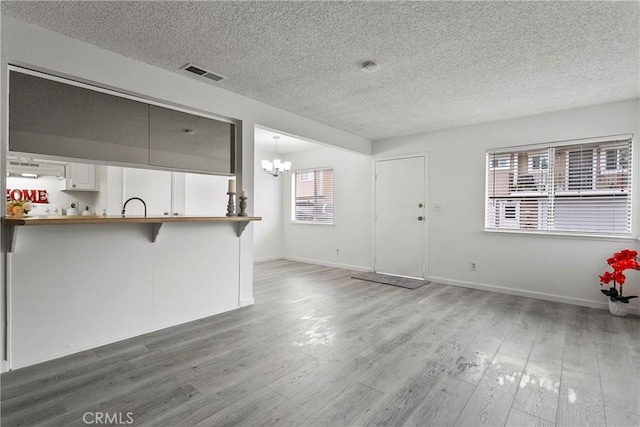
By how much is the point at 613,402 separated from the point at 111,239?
12.3 feet

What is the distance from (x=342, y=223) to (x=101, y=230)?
14.5ft

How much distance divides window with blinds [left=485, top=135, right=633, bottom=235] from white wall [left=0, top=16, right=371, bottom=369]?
3.40 meters

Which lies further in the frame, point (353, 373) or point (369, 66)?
point (369, 66)

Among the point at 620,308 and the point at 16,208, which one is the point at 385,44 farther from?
the point at 620,308

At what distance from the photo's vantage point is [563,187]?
4.11m

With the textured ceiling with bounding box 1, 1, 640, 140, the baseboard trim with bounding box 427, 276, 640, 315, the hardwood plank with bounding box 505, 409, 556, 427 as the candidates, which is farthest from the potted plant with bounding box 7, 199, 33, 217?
the baseboard trim with bounding box 427, 276, 640, 315

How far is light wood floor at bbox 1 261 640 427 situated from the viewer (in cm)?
178

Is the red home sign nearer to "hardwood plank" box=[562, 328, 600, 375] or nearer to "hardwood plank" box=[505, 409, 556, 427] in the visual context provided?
"hardwood plank" box=[505, 409, 556, 427]

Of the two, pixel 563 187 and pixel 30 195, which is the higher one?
pixel 563 187

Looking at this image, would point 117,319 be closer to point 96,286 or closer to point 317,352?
point 96,286

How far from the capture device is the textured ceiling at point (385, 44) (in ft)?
6.93

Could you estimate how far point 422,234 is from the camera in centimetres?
532

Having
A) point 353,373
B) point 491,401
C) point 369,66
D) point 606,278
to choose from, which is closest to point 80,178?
point 369,66

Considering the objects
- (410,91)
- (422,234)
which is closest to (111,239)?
(410,91)
